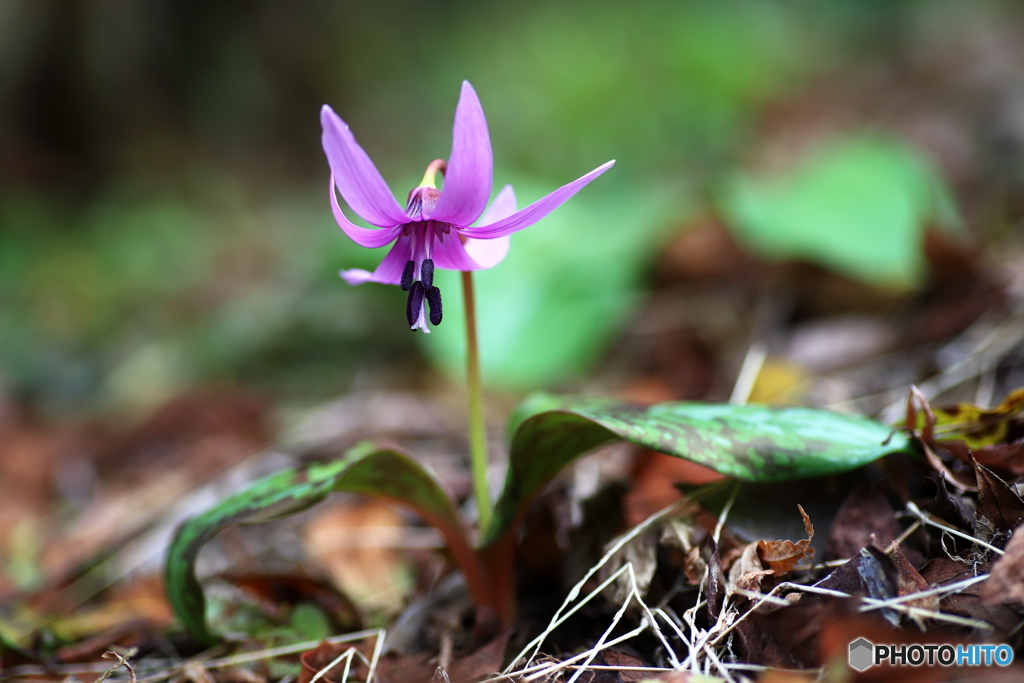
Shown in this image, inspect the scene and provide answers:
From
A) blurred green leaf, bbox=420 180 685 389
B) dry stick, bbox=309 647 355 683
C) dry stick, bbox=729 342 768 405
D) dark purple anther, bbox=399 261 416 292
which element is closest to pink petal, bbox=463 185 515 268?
dark purple anther, bbox=399 261 416 292

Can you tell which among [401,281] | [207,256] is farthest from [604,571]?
[207,256]

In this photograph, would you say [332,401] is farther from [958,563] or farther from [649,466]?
[958,563]

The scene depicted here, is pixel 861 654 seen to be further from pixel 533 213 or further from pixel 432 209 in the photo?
pixel 432 209

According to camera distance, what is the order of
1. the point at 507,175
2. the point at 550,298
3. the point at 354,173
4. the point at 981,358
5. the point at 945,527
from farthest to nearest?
the point at 507,175 → the point at 550,298 → the point at 981,358 → the point at 945,527 → the point at 354,173

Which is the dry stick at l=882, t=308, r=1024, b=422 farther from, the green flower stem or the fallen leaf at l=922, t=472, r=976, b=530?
the green flower stem

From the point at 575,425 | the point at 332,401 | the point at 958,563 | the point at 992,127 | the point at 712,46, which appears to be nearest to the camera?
the point at 958,563

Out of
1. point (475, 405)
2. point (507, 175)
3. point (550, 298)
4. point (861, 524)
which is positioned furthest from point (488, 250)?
point (507, 175)

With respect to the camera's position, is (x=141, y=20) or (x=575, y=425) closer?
(x=575, y=425)
